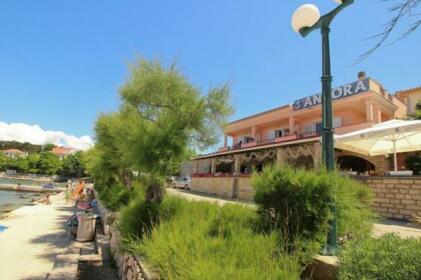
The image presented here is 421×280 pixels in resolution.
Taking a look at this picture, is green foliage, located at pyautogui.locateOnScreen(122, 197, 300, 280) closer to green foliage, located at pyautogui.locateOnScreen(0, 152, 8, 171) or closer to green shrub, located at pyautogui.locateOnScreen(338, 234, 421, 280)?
green shrub, located at pyautogui.locateOnScreen(338, 234, 421, 280)

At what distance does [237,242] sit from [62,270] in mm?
5103

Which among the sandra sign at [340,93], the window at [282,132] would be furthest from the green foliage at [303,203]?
the window at [282,132]

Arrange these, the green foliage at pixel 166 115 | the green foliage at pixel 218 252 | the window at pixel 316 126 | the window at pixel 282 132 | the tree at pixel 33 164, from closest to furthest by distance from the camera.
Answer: the green foliage at pixel 218 252
the green foliage at pixel 166 115
the window at pixel 316 126
the window at pixel 282 132
the tree at pixel 33 164

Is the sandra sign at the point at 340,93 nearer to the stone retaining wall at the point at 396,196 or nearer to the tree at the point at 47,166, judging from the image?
the stone retaining wall at the point at 396,196

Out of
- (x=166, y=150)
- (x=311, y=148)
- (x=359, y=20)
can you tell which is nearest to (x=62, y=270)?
(x=166, y=150)

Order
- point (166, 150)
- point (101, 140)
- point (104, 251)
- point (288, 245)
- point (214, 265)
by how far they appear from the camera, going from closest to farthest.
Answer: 1. point (214, 265)
2. point (288, 245)
3. point (166, 150)
4. point (104, 251)
5. point (101, 140)

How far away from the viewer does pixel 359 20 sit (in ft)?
14.4

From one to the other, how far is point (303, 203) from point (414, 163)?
45.5ft

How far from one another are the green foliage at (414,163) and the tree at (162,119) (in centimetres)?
1143

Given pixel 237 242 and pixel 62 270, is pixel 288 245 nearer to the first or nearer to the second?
pixel 237 242

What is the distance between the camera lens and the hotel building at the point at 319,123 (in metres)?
18.5

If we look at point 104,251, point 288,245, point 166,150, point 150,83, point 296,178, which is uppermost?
point 150,83

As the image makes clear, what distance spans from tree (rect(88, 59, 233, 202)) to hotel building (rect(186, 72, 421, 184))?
6.95 m

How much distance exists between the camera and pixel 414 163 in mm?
15273
